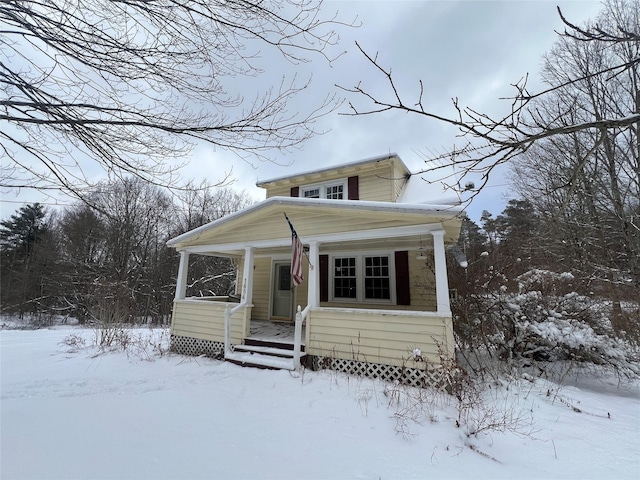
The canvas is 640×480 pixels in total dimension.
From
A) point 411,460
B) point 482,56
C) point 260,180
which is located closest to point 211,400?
point 411,460

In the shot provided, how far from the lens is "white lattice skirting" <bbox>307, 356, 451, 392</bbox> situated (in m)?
4.99

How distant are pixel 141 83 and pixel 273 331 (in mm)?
6445

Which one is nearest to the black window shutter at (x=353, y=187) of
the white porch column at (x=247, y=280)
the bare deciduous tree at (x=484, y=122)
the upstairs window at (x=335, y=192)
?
the upstairs window at (x=335, y=192)

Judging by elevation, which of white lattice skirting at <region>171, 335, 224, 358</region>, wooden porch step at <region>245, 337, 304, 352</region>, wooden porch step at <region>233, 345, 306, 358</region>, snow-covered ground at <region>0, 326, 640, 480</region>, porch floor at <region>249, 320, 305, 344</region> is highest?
porch floor at <region>249, 320, 305, 344</region>

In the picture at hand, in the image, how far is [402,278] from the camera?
7.88m

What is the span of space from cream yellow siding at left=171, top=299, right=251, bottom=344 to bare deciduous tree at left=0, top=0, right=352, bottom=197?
4553 millimetres

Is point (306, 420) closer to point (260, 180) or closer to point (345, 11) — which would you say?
point (345, 11)

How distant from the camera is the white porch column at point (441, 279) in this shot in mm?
5197

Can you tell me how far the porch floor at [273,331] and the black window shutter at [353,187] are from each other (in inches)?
169

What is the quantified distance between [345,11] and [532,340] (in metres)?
6.95

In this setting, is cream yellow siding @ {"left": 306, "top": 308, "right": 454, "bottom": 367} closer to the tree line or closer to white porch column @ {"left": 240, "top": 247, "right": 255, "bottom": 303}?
white porch column @ {"left": 240, "top": 247, "right": 255, "bottom": 303}

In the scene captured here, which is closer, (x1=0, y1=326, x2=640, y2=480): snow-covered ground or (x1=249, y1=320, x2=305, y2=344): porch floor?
(x1=0, y1=326, x2=640, y2=480): snow-covered ground

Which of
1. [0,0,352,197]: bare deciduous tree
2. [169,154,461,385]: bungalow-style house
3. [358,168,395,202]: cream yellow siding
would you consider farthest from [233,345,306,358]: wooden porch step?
[358,168,395,202]: cream yellow siding

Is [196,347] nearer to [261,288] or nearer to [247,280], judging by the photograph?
[247,280]
